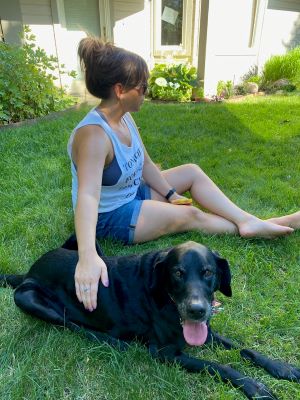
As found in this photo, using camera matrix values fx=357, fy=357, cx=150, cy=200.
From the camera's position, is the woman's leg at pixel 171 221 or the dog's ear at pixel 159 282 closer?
the dog's ear at pixel 159 282

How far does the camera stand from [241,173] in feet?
12.8

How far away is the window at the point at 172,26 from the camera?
8.69m

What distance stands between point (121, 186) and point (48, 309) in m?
0.97

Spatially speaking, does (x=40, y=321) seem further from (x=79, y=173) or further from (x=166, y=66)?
(x=166, y=66)

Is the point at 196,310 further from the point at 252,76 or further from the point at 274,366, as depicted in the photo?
the point at 252,76

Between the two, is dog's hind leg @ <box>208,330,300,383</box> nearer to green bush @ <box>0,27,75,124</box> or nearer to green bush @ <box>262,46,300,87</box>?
green bush @ <box>0,27,75,124</box>

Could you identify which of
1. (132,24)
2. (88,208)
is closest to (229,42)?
(132,24)

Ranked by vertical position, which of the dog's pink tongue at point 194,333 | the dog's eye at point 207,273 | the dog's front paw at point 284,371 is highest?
the dog's eye at point 207,273

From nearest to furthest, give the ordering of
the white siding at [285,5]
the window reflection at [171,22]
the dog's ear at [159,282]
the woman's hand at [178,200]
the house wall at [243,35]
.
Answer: the dog's ear at [159,282], the woman's hand at [178,200], the house wall at [243,35], the white siding at [285,5], the window reflection at [171,22]

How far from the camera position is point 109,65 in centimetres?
206

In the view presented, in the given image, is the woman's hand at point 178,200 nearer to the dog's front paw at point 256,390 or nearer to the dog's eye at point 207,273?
the dog's eye at point 207,273

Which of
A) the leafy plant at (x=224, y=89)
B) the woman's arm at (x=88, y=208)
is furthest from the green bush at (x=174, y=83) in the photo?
the woman's arm at (x=88, y=208)

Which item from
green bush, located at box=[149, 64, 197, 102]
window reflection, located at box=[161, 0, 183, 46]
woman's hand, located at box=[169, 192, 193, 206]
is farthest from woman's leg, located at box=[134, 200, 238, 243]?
window reflection, located at box=[161, 0, 183, 46]

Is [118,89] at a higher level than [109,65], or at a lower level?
lower
